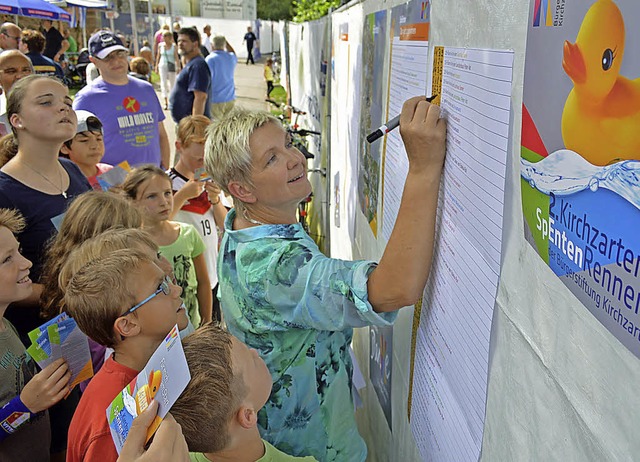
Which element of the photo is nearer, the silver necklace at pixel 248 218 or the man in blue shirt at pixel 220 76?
the silver necklace at pixel 248 218

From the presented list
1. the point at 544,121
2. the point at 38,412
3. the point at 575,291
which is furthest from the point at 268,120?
the point at 38,412

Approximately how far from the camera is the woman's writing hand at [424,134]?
46.9 inches

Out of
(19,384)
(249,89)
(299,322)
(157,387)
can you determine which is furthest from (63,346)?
(249,89)

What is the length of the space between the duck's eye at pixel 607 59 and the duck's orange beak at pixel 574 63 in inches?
1.7

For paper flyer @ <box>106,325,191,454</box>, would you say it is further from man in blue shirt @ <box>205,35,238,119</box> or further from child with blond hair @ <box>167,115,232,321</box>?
man in blue shirt @ <box>205,35,238,119</box>

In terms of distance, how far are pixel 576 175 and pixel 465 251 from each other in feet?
1.50

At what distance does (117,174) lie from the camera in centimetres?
321

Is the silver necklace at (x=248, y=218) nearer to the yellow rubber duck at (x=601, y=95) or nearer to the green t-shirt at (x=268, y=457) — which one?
the green t-shirt at (x=268, y=457)

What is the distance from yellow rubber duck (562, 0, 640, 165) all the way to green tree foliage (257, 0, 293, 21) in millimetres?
33113

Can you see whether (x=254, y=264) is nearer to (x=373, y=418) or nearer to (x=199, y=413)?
(x=199, y=413)

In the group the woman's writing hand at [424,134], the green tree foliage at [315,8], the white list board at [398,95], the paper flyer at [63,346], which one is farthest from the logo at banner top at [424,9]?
the green tree foliage at [315,8]

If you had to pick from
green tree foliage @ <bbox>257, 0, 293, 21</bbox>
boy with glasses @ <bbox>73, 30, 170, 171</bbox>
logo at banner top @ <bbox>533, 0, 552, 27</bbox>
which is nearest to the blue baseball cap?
boy with glasses @ <bbox>73, 30, 170, 171</bbox>

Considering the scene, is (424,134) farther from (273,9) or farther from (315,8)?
(273,9)

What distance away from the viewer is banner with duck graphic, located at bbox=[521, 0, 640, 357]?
1.83 feet
